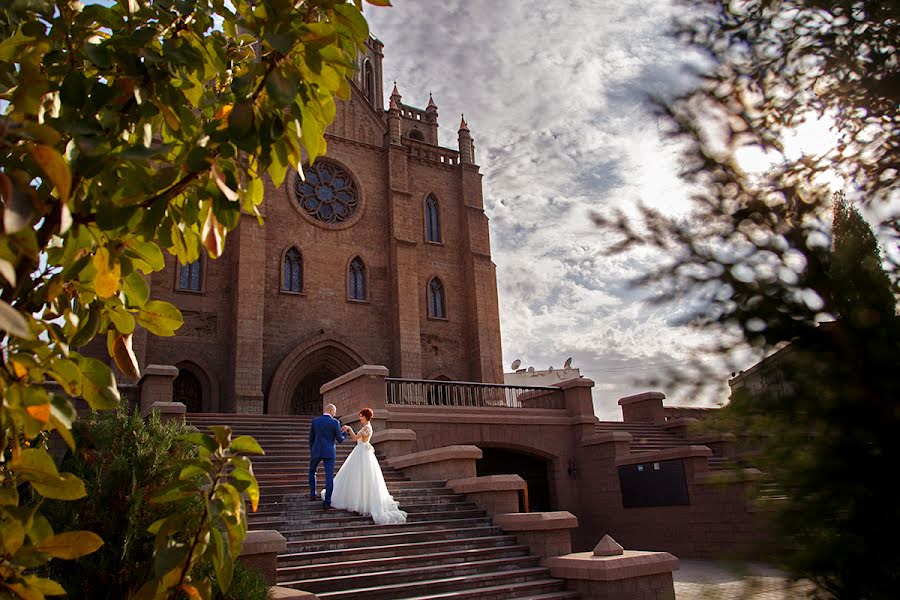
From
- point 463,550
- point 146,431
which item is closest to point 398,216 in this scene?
point 463,550

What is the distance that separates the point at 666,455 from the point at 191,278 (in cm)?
1689

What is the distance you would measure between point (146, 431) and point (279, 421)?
11206 millimetres

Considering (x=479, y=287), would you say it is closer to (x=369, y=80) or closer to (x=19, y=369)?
(x=369, y=80)

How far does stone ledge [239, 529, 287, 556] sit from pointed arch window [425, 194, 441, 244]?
22.3m

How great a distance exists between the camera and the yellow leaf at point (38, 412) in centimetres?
140

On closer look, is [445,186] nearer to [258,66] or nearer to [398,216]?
[398,216]

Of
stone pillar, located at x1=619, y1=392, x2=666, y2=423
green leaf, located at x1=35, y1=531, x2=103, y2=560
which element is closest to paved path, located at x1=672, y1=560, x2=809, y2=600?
green leaf, located at x1=35, y1=531, x2=103, y2=560

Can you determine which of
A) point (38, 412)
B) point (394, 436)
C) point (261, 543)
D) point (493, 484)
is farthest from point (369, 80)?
point (38, 412)

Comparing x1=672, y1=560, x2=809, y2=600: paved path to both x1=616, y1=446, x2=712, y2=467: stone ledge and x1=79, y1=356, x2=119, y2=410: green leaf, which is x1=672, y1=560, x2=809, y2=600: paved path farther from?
x1=616, y1=446, x2=712, y2=467: stone ledge

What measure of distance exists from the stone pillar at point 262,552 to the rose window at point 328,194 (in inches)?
801

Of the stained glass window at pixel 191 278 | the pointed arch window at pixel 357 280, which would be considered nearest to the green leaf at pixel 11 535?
the stained glass window at pixel 191 278

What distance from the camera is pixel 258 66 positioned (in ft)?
6.27

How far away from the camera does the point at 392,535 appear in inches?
398

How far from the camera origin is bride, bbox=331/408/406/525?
10.6 m
